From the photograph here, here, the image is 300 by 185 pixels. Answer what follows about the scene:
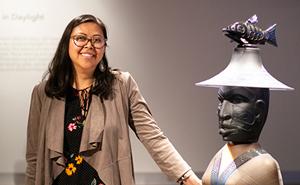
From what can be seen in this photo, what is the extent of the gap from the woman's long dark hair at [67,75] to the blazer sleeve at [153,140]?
0.13 meters

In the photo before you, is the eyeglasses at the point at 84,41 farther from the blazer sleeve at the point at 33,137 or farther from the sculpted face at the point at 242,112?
the sculpted face at the point at 242,112

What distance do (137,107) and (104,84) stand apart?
23 centimetres

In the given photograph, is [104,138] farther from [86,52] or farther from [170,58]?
[170,58]

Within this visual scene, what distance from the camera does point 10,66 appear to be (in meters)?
3.00

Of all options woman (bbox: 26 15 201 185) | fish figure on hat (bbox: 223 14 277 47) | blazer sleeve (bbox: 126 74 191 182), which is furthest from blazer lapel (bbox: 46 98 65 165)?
fish figure on hat (bbox: 223 14 277 47)

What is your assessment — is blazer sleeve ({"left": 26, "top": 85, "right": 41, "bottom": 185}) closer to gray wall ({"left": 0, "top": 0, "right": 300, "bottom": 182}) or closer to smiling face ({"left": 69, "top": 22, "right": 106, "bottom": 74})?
smiling face ({"left": 69, "top": 22, "right": 106, "bottom": 74})

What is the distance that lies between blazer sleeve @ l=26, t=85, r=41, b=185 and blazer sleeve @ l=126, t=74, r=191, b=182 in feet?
1.73

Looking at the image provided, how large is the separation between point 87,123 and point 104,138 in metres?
0.12

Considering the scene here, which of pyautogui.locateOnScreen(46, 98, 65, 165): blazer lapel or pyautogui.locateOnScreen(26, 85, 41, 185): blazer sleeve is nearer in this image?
pyautogui.locateOnScreen(46, 98, 65, 165): blazer lapel

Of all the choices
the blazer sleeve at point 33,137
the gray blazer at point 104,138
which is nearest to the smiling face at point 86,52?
the gray blazer at point 104,138

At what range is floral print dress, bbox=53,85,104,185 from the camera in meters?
1.71

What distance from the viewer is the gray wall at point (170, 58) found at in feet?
9.74

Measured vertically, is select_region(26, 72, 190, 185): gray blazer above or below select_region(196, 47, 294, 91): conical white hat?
below

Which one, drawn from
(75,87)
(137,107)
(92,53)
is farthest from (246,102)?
(75,87)
